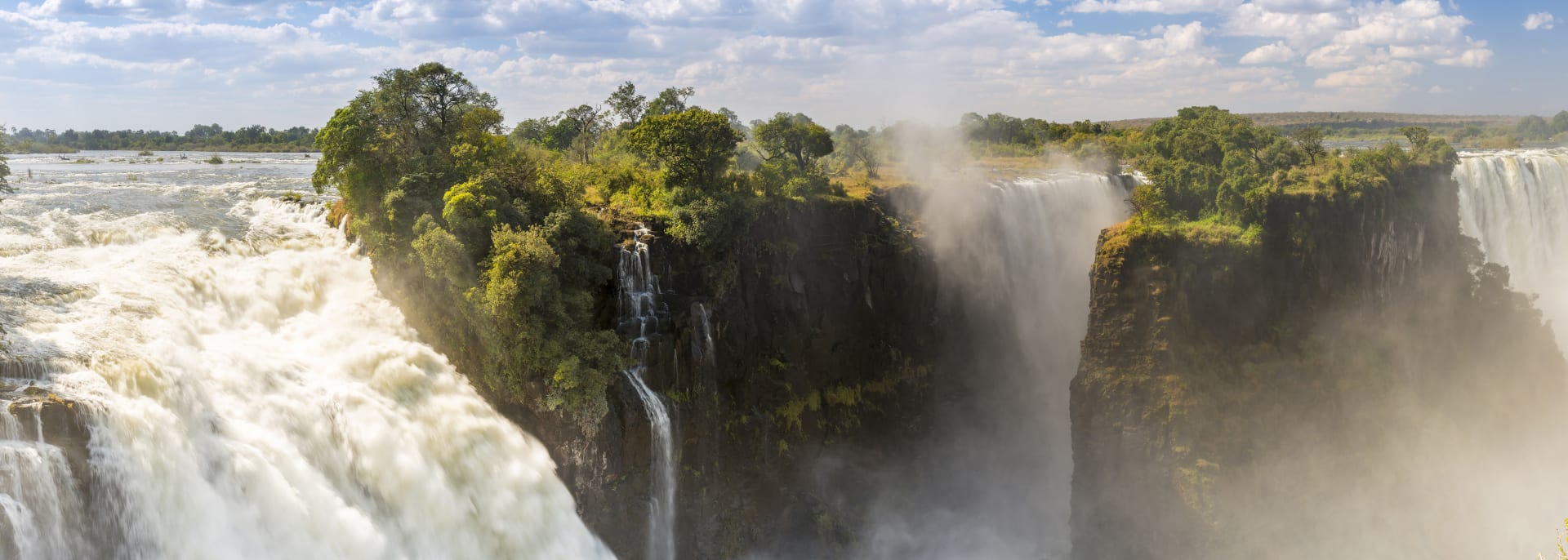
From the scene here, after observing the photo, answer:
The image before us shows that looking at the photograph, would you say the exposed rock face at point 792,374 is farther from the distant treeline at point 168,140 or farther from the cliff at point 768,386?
the distant treeline at point 168,140

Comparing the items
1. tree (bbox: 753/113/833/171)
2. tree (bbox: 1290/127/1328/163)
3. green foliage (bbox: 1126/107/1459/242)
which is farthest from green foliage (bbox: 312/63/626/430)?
tree (bbox: 1290/127/1328/163)

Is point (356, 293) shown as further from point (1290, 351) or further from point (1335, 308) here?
point (1335, 308)

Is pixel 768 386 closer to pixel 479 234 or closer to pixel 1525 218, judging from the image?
pixel 479 234

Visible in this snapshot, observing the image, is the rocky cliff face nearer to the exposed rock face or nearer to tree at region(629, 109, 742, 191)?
the exposed rock face

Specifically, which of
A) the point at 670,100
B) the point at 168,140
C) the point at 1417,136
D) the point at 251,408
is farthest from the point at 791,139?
the point at 168,140

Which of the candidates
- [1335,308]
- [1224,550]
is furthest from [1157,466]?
[1335,308]

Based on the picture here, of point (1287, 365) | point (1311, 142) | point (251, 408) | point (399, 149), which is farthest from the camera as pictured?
point (1311, 142)
